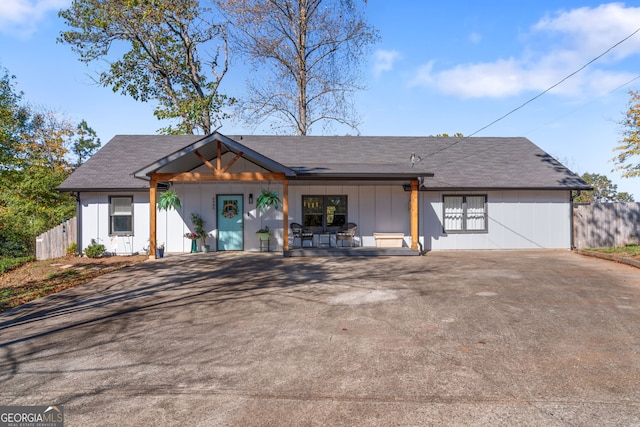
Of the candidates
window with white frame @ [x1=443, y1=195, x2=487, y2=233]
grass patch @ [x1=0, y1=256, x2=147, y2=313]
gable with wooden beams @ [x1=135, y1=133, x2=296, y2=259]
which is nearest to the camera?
grass patch @ [x1=0, y1=256, x2=147, y2=313]

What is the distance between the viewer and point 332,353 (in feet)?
14.3

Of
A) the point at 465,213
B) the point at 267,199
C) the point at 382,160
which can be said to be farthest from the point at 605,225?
the point at 267,199

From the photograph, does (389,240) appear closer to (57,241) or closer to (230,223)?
(230,223)

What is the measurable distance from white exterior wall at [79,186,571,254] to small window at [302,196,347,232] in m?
0.21

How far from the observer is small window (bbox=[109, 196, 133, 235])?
553 inches

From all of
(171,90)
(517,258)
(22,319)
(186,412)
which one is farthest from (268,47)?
(186,412)

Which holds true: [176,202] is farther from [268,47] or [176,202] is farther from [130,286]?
[268,47]

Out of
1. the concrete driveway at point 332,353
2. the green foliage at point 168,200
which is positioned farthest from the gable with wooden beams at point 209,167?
the concrete driveway at point 332,353

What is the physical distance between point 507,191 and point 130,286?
44.6 ft

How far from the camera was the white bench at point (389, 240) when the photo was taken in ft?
45.9

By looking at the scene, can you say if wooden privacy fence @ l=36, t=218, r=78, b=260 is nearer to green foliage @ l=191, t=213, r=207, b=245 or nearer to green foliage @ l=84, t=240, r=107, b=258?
green foliage @ l=84, t=240, r=107, b=258

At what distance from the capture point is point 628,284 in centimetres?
791

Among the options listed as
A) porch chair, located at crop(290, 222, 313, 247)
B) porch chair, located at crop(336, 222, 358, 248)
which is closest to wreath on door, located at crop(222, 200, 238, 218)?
porch chair, located at crop(290, 222, 313, 247)

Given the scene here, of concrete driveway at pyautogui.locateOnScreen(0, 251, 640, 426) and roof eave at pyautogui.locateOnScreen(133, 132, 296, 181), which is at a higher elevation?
roof eave at pyautogui.locateOnScreen(133, 132, 296, 181)
